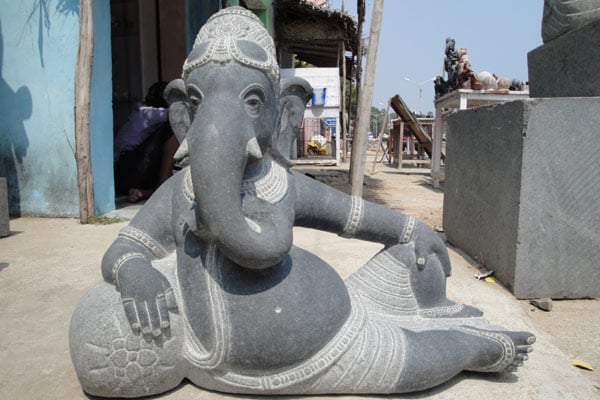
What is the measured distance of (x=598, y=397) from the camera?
162 cm

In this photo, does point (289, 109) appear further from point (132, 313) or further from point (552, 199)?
point (552, 199)

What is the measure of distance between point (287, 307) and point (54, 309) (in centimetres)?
154

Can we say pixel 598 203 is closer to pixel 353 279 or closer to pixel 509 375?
pixel 509 375

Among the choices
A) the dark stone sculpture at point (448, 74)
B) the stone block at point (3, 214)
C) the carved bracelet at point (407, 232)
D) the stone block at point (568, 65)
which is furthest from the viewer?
the dark stone sculpture at point (448, 74)

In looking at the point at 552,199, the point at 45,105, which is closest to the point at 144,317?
the point at 552,199

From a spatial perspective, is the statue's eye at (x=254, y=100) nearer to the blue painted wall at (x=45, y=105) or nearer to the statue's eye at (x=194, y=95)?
the statue's eye at (x=194, y=95)

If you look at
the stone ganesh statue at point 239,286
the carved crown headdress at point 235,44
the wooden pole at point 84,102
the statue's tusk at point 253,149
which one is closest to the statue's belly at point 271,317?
the stone ganesh statue at point 239,286

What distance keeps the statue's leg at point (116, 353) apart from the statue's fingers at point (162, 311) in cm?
5

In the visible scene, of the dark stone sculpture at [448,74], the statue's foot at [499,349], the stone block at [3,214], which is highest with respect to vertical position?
the dark stone sculpture at [448,74]

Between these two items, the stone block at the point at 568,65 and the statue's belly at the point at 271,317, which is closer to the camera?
the statue's belly at the point at 271,317

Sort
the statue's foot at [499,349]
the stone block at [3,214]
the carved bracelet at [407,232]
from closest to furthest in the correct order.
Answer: the statue's foot at [499,349]
the carved bracelet at [407,232]
the stone block at [3,214]

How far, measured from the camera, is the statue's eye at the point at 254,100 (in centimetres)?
140

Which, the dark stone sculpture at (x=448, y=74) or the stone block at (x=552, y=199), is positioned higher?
the dark stone sculpture at (x=448, y=74)

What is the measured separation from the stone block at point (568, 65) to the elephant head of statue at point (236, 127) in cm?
216
